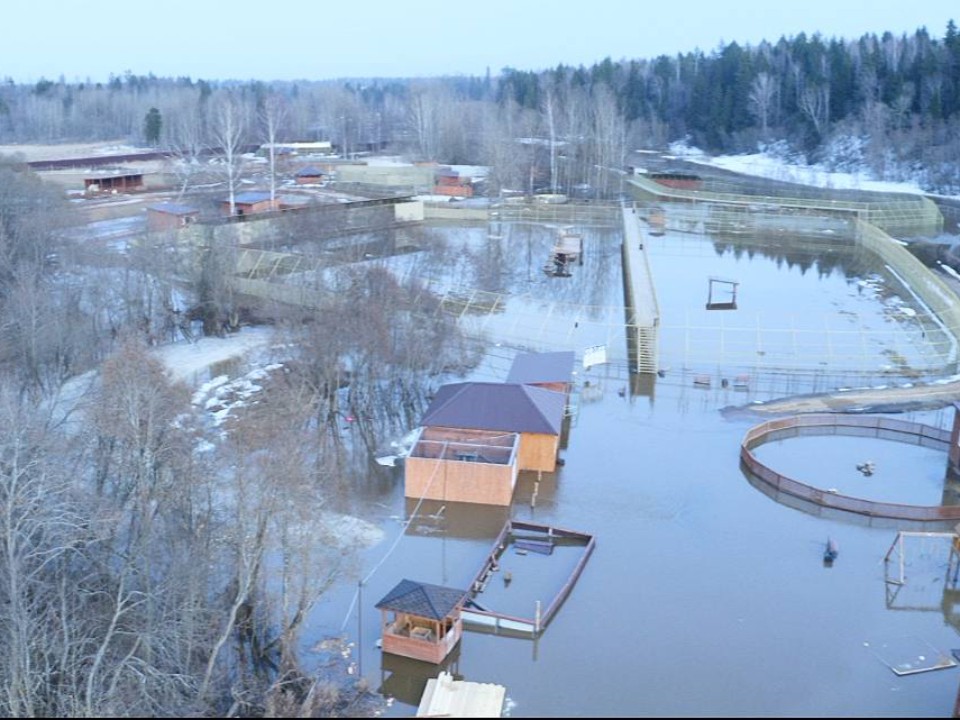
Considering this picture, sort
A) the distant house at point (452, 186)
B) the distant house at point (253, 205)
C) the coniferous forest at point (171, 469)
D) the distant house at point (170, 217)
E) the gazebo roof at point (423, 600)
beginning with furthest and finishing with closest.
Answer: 1. the distant house at point (452, 186)
2. the distant house at point (253, 205)
3. the distant house at point (170, 217)
4. the gazebo roof at point (423, 600)
5. the coniferous forest at point (171, 469)

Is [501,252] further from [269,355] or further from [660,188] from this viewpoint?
[660,188]

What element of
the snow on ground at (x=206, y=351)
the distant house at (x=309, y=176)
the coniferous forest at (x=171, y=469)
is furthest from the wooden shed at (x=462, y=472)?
the distant house at (x=309, y=176)

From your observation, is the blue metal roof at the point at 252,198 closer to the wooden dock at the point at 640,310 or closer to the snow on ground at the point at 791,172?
the wooden dock at the point at 640,310

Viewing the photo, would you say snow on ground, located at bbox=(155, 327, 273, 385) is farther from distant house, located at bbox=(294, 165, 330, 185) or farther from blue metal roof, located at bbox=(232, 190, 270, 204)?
distant house, located at bbox=(294, 165, 330, 185)

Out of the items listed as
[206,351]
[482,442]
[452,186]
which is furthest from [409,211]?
[482,442]

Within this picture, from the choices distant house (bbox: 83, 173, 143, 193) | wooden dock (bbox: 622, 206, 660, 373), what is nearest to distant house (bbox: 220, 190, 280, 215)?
distant house (bbox: 83, 173, 143, 193)

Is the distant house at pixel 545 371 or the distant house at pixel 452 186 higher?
the distant house at pixel 452 186
